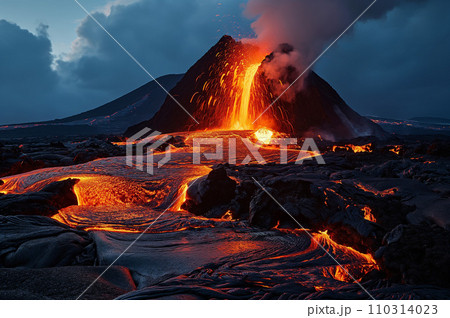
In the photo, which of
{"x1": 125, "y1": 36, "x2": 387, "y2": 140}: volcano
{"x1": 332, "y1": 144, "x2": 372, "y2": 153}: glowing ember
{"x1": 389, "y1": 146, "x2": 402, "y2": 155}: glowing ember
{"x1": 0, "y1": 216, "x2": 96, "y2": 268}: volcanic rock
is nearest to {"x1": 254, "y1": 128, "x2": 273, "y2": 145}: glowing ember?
{"x1": 332, "y1": 144, "x2": 372, "y2": 153}: glowing ember

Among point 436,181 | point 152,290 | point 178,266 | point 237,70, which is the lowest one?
point 178,266

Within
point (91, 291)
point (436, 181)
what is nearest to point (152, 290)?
point (91, 291)

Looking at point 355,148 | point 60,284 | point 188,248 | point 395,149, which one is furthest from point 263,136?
point 60,284

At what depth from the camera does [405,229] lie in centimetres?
338

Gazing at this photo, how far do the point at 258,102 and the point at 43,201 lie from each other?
20.3 meters

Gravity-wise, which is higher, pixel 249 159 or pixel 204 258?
pixel 249 159

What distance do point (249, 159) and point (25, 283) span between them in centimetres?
913

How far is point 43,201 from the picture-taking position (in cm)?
612

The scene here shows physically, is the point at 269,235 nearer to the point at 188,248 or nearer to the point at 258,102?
the point at 188,248

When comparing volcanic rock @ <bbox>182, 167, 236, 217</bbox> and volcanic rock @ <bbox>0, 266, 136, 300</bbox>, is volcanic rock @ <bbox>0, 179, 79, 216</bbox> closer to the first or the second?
volcanic rock @ <bbox>182, 167, 236, 217</bbox>

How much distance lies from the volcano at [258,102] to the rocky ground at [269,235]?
16427mm

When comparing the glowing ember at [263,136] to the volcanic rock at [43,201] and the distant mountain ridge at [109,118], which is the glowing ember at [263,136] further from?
the distant mountain ridge at [109,118]

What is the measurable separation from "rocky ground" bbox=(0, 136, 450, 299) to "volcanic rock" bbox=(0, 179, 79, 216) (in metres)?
0.02

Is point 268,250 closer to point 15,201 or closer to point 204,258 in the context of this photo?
point 204,258
